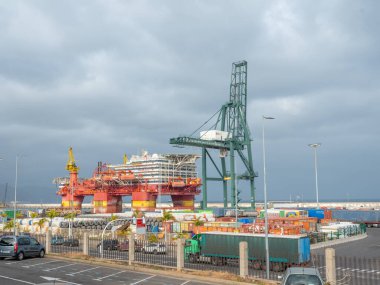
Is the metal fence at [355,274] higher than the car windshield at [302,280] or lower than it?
lower

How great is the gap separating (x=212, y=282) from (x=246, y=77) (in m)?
83.2

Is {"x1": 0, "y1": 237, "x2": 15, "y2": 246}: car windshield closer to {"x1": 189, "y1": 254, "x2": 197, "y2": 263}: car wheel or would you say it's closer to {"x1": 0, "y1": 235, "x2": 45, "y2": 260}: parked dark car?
{"x1": 0, "y1": 235, "x2": 45, "y2": 260}: parked dark car

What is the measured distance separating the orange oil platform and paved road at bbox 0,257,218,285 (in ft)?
256

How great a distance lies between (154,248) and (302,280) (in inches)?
756

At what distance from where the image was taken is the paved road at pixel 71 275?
19530mm

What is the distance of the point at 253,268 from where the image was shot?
24.1 metres

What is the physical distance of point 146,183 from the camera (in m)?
111

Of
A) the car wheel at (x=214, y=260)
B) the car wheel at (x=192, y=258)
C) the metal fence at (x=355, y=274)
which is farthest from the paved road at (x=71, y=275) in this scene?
the metal fence at (x=355, y=274)

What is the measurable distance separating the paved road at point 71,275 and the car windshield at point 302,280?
705cm

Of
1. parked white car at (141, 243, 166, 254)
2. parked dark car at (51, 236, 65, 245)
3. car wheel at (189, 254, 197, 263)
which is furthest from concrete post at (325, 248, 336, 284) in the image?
parked dark car at (51, 236, 65, 245)

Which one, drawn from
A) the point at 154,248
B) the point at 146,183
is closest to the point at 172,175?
the point at 146,183

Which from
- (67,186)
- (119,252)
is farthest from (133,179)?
(119,252)

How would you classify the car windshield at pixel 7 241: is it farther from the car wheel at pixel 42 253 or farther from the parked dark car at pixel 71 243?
the parked dark car at pixel 71 243

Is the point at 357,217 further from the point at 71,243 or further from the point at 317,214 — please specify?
the point at 71,243
